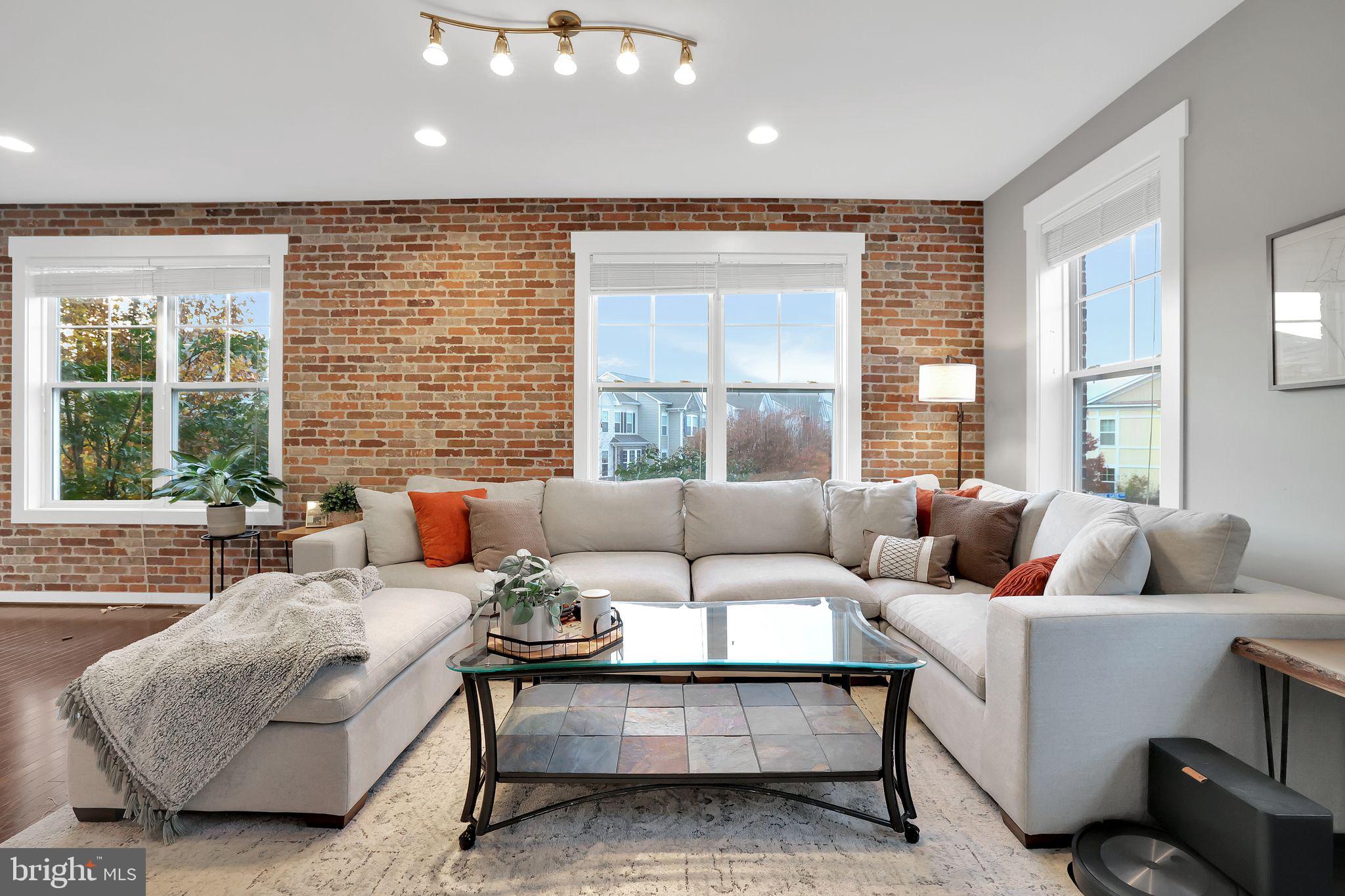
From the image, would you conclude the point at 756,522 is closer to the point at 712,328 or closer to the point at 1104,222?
the point at 712,328

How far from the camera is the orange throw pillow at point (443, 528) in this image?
330cm

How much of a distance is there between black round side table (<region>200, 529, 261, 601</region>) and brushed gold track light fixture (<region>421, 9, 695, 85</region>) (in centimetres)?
296

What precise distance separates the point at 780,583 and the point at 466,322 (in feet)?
8.64

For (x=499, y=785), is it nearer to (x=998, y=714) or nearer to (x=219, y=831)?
(x=219, y=831)

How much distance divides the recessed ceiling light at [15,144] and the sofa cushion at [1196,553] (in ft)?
17.8

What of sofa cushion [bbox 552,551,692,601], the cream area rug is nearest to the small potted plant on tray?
the cream area rug

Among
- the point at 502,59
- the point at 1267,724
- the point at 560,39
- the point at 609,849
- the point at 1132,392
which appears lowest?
the point at 609,849

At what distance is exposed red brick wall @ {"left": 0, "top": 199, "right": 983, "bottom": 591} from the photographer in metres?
4.20

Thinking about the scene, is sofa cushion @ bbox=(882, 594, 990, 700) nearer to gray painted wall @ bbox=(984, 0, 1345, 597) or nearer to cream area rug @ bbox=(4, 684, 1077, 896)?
cream area rug @ bbox=(4, 684, 1077, 896)

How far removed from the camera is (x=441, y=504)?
3365 mm

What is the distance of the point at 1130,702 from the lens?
70.4 inches

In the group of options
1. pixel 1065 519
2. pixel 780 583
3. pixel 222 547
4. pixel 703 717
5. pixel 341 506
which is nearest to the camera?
pixel 703 717

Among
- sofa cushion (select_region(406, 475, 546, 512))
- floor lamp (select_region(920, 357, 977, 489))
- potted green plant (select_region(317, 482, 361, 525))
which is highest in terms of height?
floor lamp (select_region(920, 357, 977, 489))

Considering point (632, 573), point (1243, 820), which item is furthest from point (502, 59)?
point (1243, 820)
